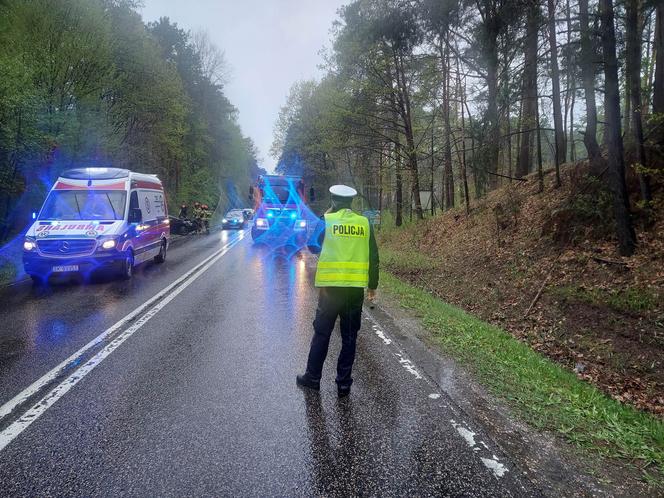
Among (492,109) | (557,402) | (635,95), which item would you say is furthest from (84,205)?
(635,95)

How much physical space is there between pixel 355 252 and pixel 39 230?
8949 millimetres

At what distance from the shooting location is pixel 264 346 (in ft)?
19.4

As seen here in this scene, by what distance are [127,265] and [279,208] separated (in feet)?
37.0

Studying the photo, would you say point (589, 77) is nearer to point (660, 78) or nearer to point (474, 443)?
point (660, 78)

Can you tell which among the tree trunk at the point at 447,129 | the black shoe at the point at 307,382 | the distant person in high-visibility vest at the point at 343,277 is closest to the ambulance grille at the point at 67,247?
the black shoe at the point at 307,382

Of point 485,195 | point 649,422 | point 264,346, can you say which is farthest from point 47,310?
point 485,195

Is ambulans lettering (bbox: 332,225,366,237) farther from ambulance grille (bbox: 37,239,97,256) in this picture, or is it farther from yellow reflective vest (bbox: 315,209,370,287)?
ambulance grille (bbox: 37,239,97,256)

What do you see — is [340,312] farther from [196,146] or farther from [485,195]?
[196,146]

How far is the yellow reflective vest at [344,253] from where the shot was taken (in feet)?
14.1

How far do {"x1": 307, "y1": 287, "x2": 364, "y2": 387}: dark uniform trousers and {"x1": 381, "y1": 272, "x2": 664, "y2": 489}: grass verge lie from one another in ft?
4.97

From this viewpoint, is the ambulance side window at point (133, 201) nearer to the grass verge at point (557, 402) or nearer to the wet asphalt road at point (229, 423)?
the wet asphalt road at point (229, 423)

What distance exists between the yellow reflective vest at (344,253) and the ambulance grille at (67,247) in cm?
784

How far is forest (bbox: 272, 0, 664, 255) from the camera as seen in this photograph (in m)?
9.41

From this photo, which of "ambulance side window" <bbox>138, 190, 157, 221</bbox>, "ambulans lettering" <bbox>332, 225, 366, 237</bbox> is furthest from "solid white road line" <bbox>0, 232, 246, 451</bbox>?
"ambulance side window" <bbox>138, 190, 157, 221</bbox>
